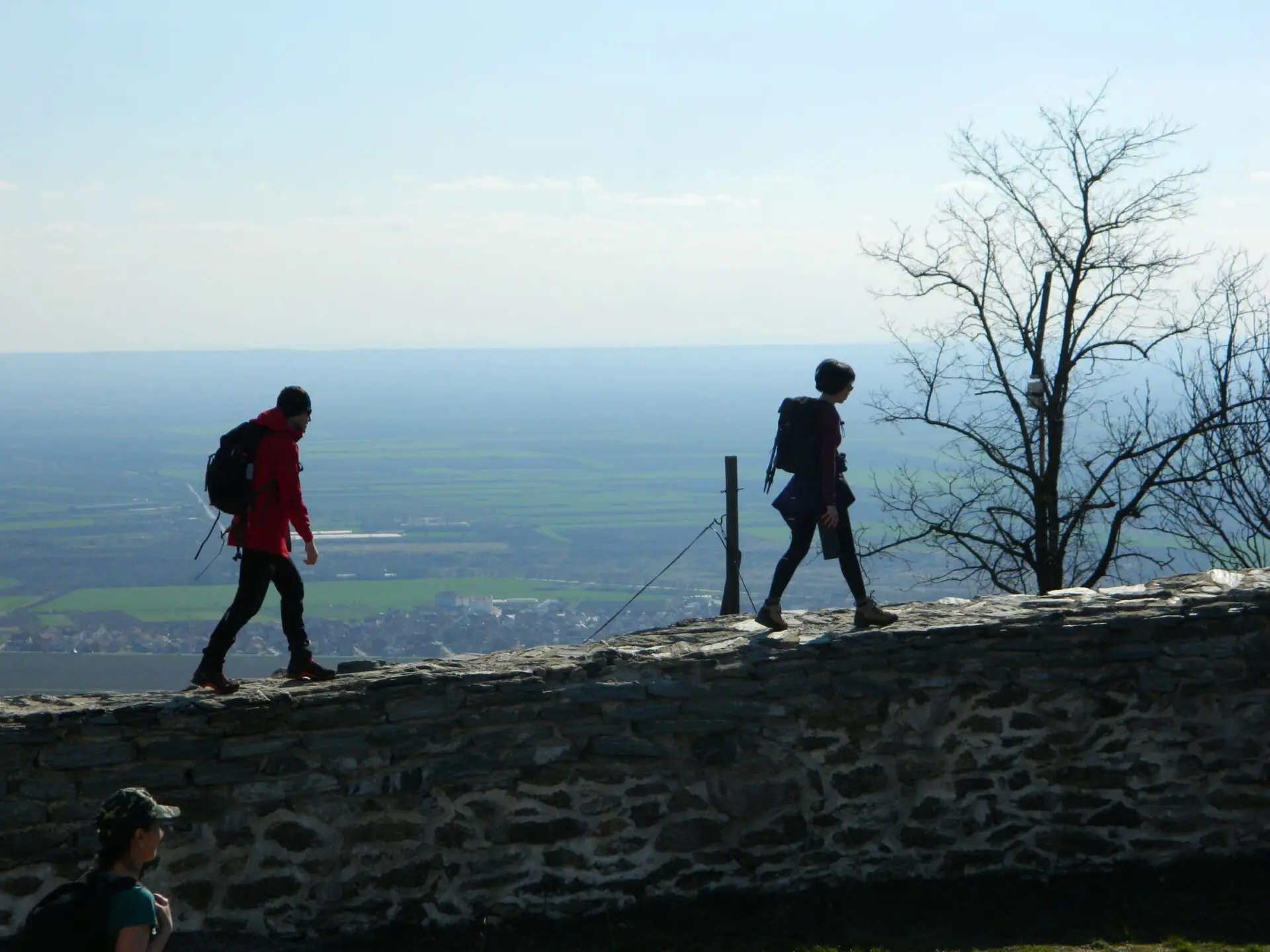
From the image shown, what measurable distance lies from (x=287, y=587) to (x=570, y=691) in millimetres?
1449

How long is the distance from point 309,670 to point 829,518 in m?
2.72

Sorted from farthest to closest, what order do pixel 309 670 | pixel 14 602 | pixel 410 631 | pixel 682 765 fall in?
pixel 14 602, pixel 410 631, pixel 682 765, pixel 309 670

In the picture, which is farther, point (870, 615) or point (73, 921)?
point (870, 615)

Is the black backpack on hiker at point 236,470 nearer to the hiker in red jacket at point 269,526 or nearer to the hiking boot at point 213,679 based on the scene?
the hiker in red jacket at point 269,526

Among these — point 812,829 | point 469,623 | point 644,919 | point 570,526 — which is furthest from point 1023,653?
point 570,526

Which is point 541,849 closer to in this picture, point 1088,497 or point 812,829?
point 812,829

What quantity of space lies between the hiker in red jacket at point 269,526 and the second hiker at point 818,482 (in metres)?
2.40

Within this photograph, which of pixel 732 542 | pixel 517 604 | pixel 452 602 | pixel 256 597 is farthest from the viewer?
pixel 452 602

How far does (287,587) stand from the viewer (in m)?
5.90

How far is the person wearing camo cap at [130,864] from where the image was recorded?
308 centimetres

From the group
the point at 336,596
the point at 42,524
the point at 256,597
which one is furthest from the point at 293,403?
the point at 42,524

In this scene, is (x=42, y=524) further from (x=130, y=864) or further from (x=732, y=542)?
(x=130, y=864)

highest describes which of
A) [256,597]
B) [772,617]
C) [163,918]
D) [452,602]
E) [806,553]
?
[806,553]

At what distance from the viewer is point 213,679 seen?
19.2 feet
